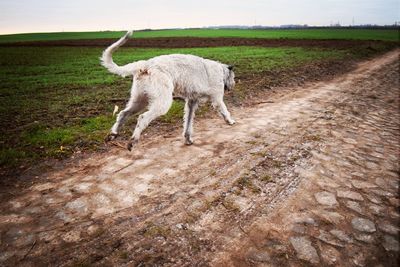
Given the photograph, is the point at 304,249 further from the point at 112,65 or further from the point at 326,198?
the point at 112,65

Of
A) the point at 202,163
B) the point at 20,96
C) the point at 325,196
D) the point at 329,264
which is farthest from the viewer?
the point at 20,96

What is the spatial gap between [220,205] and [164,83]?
2.46 metres

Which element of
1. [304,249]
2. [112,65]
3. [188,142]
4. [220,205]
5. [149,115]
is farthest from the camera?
[188,142]

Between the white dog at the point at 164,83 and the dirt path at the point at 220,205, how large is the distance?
80 centimetres

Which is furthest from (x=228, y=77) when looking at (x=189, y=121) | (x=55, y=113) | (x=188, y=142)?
(x=55, y=113)

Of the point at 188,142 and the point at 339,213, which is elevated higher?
the point at 188,142

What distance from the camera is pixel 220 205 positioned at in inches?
151

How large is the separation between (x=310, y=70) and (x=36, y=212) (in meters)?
16.6

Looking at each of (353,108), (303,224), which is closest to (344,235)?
(303,224)

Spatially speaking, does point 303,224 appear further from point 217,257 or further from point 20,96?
point 20,96

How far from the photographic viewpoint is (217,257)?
294cm

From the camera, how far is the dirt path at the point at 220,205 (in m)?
3.00

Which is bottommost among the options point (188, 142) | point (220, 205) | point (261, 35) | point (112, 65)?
point (220, 205)

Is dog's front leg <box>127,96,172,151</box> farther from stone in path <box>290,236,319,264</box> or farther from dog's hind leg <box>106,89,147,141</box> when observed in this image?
stone in path <box>290,236,319,264</box>
